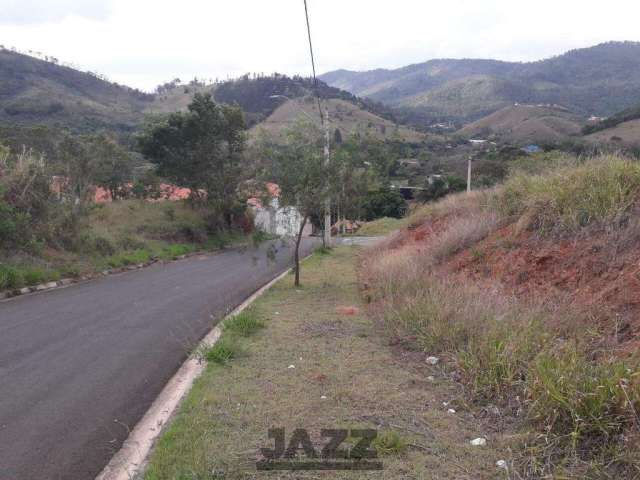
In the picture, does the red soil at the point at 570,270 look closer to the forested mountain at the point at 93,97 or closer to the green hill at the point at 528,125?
the forested mountain at the point at 93,97

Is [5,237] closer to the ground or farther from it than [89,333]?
farther from it

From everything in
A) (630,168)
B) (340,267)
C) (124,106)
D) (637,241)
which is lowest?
(340,267)

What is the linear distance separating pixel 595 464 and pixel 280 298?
8.07 m

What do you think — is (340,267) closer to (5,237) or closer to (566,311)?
(5,237)

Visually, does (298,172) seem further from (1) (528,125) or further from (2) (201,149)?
(1) (528,125)

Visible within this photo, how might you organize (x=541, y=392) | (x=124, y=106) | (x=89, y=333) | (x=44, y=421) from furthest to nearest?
(x=124, y=106), (x=89, y=333), (x=44, y=421), (x=541, y=392)

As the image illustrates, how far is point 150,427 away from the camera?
5051 mm

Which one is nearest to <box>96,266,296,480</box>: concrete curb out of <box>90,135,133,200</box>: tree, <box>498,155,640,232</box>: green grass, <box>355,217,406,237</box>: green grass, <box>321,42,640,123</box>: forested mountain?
<box>498,155,640,232</box>: green grass

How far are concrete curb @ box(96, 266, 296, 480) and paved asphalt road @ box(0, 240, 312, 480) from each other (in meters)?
0.09

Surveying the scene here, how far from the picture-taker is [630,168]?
28.6ft

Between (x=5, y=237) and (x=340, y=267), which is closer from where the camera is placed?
(x=5, y=237)

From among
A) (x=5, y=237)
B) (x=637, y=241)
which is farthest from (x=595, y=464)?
(x=5, y=237)

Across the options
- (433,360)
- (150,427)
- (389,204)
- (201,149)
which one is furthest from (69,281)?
(389,204)

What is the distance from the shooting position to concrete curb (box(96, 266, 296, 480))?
4.23 metres
